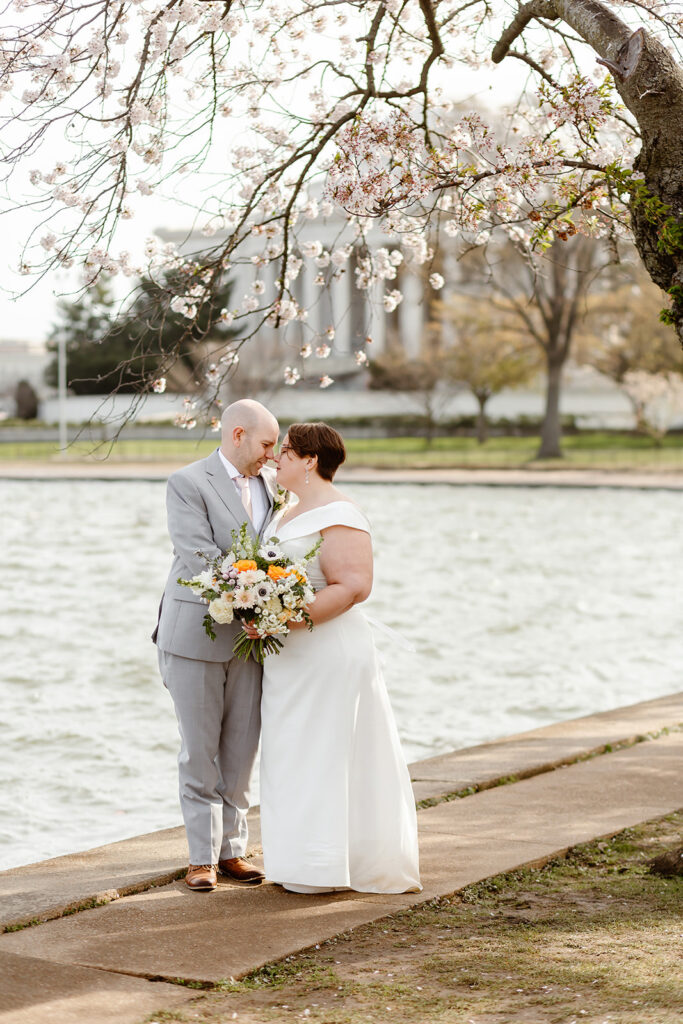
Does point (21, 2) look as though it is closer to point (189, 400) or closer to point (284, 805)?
point (189, 400)

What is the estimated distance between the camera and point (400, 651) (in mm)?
15062

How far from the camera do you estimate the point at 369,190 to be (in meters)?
7.20

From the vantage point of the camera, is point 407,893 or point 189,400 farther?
point 189,400

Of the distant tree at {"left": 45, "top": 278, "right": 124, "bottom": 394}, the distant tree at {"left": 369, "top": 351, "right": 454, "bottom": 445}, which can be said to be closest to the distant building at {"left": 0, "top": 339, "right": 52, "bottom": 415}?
the distant tree at {"left": 45, "top": 278, "right": 124, "bottom": 394}

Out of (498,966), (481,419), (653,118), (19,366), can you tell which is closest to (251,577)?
(498,966)

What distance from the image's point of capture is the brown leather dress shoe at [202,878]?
19.1 ft

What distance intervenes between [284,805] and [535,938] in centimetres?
116

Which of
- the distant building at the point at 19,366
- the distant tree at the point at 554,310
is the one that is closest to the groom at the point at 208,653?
the distant tree at the point at 554,310

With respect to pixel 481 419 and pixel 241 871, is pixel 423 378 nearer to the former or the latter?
pixel 481 419

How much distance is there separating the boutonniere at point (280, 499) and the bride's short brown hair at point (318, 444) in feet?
1.13

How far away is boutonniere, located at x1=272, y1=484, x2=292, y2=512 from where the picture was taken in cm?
612

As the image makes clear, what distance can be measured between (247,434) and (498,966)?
241cm

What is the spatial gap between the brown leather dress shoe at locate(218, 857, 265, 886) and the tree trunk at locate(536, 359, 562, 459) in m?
47.9

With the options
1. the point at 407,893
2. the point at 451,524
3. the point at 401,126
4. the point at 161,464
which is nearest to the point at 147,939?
the point at 407,893
